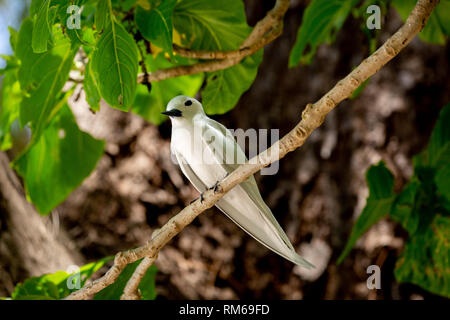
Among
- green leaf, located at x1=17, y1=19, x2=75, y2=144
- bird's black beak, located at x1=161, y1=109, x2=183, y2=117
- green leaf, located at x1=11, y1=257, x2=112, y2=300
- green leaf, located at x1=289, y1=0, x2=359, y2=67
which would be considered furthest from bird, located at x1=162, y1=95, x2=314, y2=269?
green leaf, located at x1=289, y1=0, x2=359, y2=67

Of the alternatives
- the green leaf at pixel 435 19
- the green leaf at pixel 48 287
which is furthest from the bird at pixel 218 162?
the green leaf at pixel 435 19

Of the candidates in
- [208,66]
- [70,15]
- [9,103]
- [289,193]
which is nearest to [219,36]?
[208,66]

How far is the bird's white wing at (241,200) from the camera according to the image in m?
0.53

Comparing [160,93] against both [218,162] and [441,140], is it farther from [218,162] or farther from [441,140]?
[441,140]

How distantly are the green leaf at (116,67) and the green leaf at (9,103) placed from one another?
0.41 m

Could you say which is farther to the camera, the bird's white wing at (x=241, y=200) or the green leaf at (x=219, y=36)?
the green leaf at (x=219, y=36)

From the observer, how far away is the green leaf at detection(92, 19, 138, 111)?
557 millimetres

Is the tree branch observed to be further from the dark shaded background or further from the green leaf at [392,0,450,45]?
the dark shaded background

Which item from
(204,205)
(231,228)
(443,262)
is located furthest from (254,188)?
(231,228)

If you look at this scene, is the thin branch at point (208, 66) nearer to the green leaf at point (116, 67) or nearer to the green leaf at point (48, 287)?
the green leaf at point (116, 67)

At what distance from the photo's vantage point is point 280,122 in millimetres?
1283

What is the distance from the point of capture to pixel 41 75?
2.51 ft

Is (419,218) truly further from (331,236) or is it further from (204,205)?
(204,205)
